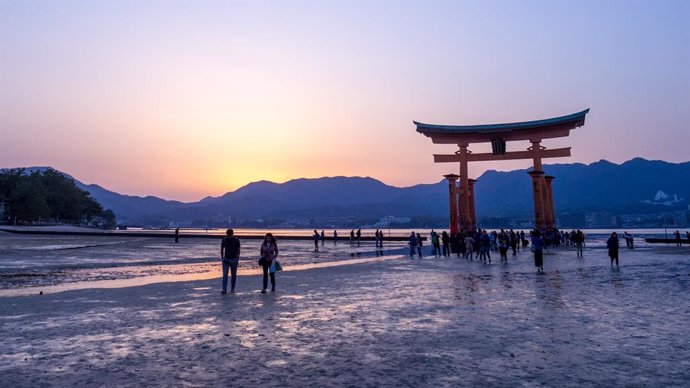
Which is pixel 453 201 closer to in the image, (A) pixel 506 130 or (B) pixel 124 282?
(A) pixel 506 130

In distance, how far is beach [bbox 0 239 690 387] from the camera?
538 cm

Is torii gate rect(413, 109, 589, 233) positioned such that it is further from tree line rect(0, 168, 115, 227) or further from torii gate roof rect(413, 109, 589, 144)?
tree line rect(0, 168, 115, 227)

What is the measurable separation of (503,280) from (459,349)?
1029 centimetres

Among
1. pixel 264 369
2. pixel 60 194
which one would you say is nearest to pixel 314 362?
pixel 264 369

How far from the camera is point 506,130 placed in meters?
46.2

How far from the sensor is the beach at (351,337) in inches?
212

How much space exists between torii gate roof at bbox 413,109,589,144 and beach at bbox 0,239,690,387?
33.9m

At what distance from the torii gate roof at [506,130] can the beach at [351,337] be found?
3385cm

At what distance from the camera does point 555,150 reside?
46.6 m

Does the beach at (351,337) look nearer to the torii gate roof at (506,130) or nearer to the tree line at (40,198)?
the torii gate roof at (506,130)

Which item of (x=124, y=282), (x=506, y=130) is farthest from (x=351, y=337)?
(x=506, y=130)

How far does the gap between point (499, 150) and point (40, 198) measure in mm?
85122

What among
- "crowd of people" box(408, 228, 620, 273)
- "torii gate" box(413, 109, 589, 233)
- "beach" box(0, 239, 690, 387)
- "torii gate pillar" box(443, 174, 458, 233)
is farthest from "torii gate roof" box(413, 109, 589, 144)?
"beach" box(0, 239, 690, 387)

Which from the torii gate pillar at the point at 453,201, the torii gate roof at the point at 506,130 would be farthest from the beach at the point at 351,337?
the torii gate roof at the point at 506,130
